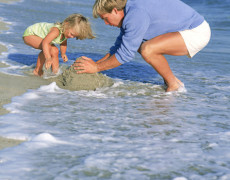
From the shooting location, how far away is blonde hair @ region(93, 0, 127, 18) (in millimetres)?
3598

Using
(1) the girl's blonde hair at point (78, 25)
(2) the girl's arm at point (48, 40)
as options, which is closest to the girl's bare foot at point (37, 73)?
(2) the girl's arm at point (48, 40)

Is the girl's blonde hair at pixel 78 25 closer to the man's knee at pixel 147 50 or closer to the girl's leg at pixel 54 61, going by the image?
the girl's leg at pixel 54 61

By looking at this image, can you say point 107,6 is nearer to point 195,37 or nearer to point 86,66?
point 86,66

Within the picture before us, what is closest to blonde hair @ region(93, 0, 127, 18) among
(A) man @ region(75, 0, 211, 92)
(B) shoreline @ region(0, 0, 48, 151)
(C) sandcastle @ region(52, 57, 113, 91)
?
(A) man @ region(75, 0, 211, 92)

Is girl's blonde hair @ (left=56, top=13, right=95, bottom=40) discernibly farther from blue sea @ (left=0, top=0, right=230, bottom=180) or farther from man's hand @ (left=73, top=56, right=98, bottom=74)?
blue sea @ (left=0, top=0, right=230, bottom=180)

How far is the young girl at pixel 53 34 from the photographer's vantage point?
A: 4.50m

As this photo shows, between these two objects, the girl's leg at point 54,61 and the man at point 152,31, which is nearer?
the man at point 152,31

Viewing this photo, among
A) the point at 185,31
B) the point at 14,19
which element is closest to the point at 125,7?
the point at 185,31

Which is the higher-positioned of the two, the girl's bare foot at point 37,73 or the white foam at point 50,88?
the white foam at point 50,88

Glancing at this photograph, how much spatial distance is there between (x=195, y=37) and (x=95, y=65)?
123cm

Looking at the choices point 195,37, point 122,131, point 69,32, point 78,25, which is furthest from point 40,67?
point 122,131

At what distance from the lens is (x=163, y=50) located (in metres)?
4.11

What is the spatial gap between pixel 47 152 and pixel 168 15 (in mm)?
2324

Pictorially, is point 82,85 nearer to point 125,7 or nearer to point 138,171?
point 125,7
